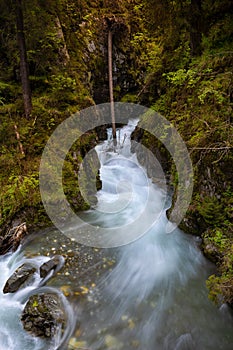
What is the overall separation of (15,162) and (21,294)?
3.72 meters

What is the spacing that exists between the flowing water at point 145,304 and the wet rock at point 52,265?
229 mm

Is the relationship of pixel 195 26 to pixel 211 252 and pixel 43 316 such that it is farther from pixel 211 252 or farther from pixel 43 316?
pixel 43 316

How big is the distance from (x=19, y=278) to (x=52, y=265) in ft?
2.19

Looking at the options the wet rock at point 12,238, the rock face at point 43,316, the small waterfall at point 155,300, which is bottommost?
the small waterfall at point 155,300

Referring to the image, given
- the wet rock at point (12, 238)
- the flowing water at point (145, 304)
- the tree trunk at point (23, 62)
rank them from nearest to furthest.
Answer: the flowing water at point (145, 304), the wet rock at point (12, 238), the tree trunk at point (23, 62)

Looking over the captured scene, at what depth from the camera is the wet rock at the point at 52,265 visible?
4.90 meters

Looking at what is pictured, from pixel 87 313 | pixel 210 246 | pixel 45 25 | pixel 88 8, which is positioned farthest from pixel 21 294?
pixel 88 8

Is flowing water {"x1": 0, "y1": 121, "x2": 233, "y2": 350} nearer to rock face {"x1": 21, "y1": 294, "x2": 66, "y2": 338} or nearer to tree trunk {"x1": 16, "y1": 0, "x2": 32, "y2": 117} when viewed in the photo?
rock face {"x1": 21, "y1": 294, "x2": 66, "y2": 338}

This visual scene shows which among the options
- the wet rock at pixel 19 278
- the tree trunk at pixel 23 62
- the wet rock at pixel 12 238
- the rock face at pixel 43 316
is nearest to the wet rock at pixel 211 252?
the rock face at pixel 43 316

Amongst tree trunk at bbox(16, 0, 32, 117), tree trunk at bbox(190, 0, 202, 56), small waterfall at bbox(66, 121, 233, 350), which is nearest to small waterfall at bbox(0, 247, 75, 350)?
small waterfall at bbox(66, 121, 233, 350)

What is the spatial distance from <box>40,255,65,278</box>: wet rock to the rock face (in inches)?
25.0

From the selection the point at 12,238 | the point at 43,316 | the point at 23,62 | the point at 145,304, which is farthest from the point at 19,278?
the point at 23,62

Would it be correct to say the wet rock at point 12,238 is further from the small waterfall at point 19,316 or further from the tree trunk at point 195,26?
the tree trunk at point 195,26

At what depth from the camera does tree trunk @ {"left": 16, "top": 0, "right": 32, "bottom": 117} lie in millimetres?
7207
